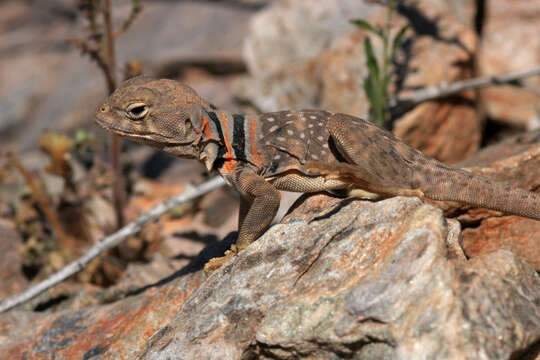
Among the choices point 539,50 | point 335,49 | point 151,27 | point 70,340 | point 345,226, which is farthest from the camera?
point 151,27

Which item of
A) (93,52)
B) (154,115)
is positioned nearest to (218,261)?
(154,115)

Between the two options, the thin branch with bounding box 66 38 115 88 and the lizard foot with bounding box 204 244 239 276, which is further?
the thin branch with bounding box 66 38 115 88

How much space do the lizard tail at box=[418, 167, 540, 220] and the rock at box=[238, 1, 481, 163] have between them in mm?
3131

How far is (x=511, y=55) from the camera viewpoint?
873 centimetres

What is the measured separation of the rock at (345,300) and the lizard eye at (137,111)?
4.67ft

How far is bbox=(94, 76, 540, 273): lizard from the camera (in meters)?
4.02

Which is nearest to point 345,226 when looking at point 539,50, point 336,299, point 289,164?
point 336,299

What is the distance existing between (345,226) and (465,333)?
1.13 metres

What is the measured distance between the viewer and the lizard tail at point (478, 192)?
395 centimetres

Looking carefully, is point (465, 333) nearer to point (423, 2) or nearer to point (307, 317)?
point (307, 317)

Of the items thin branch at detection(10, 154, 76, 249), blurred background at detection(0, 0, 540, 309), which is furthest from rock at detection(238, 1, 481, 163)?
thin branch at detection(10, 154, 76, 249)

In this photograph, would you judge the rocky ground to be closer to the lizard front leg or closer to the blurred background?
the blurred background

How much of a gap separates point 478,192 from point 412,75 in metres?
3.73

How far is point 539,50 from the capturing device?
8.58 meters
